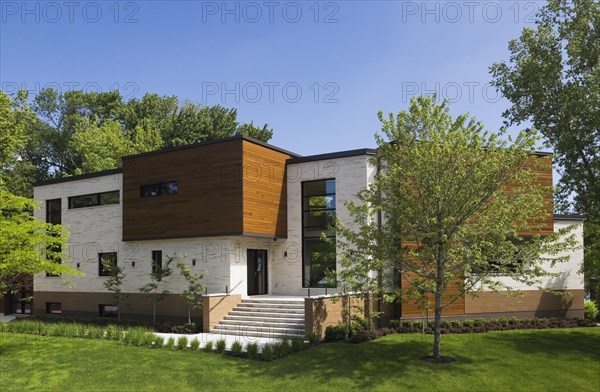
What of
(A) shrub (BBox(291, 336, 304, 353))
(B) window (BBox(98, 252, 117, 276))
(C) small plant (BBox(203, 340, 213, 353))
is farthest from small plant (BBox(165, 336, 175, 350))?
(B) window (BBox(98, 252, 117, 276))

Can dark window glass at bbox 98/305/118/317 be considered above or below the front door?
below

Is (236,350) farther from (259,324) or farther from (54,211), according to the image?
(54,211)

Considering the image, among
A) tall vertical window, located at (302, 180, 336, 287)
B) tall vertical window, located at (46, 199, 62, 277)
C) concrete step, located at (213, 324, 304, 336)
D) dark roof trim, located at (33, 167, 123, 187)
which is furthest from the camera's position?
tall vertical window, located at (46, 199, 62, 277)

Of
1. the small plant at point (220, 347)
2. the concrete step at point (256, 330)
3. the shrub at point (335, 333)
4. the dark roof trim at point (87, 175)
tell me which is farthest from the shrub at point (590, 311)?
the dark roof trim at point (87, 175)

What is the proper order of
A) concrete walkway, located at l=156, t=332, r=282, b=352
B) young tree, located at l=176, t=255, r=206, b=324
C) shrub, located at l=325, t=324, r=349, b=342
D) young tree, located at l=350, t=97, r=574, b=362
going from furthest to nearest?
young tree, located at l=176, t=255, r=206, b=324, shrub, located at l=325, t=324, r=349, b=342, concrete walkway, located at l=156, t=332, r=282, b=352, young tree, located at l=350, t=97, r=574, b=362

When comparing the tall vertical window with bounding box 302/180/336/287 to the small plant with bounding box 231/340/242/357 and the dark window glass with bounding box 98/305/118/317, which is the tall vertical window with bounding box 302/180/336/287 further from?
the dark window glass with bounding box 98/305/118/317

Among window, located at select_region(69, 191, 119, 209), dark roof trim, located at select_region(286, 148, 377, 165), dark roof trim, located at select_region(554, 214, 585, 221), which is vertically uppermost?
dark roof trim, located at select_region(286, 148, 377, 165)

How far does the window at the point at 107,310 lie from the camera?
2427 centimetres

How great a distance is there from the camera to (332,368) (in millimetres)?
13359

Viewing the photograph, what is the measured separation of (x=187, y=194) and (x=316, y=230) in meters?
6.02

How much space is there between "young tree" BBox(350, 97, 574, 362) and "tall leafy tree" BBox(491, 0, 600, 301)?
11512 millimetres

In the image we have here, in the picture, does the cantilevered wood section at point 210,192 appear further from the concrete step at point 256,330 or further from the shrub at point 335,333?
the shrub at point 335,333

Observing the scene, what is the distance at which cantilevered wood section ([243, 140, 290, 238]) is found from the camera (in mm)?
20688

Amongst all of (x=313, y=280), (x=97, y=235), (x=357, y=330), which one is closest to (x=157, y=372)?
(x=357, y=330)
